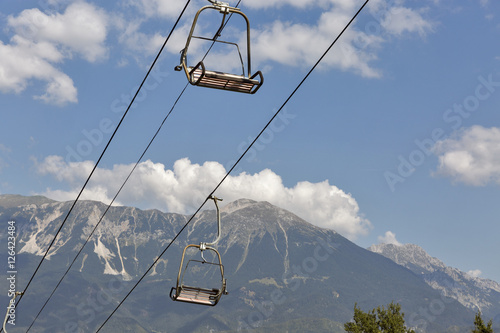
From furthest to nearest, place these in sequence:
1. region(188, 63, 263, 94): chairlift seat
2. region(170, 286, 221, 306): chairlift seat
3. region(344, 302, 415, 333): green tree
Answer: region(344, 302, 415, 333): green tree, region(170, 286, 221, 306): chairlift seat, region(188, 63, 263, 94): chairlift seat

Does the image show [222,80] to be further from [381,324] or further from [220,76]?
[381,324]

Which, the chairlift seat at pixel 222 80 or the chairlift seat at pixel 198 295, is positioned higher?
the chairlift seat at pixel 222 80

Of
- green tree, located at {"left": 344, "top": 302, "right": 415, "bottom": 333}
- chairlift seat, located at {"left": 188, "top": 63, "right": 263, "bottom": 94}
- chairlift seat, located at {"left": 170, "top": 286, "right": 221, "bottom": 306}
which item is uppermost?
green tree, located at {"left": 344, "top": 302, "right": 415, "bottom": 333}

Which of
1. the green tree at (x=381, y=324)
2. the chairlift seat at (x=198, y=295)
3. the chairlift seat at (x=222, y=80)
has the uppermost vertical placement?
the green tree at (x=381, y=324)

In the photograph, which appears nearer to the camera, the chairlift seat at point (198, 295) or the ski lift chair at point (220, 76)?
the ski lift chair at point (220, 76)

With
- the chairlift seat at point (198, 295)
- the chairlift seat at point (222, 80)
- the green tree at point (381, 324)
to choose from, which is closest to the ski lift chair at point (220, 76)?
the chairlift seat at point (222, 80)

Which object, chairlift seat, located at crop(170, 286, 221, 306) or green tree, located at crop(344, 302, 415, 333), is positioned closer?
chairlift seat, located at crop(170, 286, 221, 306)

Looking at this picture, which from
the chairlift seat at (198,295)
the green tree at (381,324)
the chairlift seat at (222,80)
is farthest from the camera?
the green tree at (381,324)

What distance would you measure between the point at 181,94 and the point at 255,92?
405 centimetres

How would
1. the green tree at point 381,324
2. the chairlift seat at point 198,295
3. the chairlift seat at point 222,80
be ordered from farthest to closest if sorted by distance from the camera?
the green tree at point 381,324
the chairlift seat at point 198,295
the chairlift seat at point 222,80

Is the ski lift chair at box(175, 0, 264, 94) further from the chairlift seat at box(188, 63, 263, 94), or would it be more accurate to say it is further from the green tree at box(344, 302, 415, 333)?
the green tree at box(344, 302, 415, 333)

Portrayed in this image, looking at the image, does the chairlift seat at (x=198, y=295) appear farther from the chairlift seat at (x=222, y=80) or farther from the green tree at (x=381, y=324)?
the green tree at (x=381, y=324)

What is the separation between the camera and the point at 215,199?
21.3 meters

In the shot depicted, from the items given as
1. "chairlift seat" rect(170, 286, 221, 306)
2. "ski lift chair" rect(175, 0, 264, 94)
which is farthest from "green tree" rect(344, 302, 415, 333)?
"ski lift chair" rect(175, 0, 264, 94)
